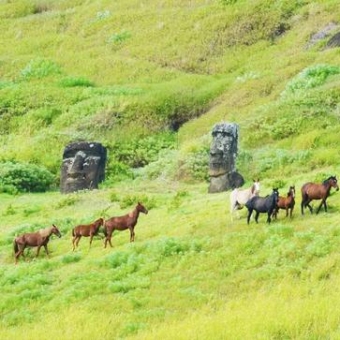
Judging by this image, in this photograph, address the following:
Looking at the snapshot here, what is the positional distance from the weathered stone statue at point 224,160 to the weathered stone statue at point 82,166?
7.52 meters

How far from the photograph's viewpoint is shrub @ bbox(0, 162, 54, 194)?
41281mm

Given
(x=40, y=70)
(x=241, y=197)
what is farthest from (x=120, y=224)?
(x=40, y=70)

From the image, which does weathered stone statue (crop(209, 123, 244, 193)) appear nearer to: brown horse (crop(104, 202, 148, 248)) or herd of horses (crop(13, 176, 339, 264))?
herd of horses (crop(13, 176, 339, 264))

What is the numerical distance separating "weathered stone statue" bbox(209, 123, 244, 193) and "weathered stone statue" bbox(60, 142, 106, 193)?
7.52 metres

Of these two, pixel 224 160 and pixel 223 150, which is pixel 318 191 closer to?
pixel 224 160

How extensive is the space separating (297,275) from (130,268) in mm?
4666

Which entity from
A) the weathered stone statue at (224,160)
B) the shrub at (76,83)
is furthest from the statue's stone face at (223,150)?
the shrub at (76,83)

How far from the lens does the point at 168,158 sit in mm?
43031

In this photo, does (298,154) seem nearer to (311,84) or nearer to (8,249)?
(311,84)

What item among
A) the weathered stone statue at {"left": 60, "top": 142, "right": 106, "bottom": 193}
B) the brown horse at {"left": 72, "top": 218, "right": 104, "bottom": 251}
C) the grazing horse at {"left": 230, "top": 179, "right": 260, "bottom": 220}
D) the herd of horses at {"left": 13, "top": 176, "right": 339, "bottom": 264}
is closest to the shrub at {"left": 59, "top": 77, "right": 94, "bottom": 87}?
the weathered stone statue at {"left": 60, "top": 142, "right": 106, "bottom": 193}

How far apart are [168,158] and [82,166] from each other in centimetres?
563

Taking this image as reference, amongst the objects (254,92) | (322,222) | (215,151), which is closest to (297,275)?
(322,222)

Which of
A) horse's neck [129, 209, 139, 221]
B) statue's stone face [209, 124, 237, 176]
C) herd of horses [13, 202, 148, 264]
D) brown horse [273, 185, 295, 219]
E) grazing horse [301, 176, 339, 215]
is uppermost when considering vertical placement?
statue's stone face [209, 124, 237, 176]

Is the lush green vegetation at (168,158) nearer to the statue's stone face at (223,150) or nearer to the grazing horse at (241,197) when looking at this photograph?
the grazing horse at (241,197)
